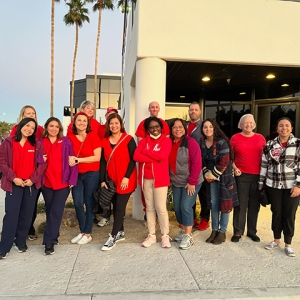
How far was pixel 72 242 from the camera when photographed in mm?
4223

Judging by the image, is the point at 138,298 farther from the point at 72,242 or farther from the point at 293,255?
the point at 293,255

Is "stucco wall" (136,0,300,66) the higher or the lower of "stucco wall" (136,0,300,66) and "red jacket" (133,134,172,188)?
the higher

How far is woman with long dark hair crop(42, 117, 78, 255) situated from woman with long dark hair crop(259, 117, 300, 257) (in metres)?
2.80

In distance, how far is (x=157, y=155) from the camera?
12.6ft

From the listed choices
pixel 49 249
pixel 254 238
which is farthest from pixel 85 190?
pixel 254 238

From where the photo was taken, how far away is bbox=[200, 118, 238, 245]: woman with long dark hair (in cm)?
405

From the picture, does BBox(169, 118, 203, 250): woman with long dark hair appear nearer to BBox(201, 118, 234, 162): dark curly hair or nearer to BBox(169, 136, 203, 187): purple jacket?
BBox(169, 136, 203, 187): purple jacket

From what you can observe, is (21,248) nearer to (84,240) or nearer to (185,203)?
(84,240)

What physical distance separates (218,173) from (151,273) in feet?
5.50

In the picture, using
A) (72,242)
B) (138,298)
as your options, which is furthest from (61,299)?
(72,242)

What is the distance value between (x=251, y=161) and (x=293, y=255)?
1418mm

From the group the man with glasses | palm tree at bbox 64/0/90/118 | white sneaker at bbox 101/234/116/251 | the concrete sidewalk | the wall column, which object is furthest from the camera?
palm tree at bbox 64/0/90/118

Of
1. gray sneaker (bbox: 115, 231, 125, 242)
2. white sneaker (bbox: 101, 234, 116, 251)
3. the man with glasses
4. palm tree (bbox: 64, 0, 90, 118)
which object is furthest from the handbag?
palm tree (bbox: 64, 0, 90, 118)

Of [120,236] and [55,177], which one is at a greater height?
[55,177]
